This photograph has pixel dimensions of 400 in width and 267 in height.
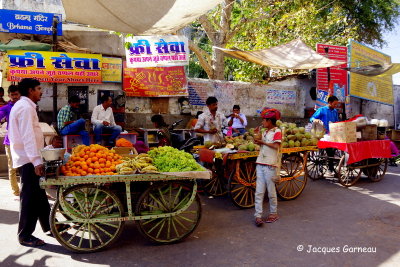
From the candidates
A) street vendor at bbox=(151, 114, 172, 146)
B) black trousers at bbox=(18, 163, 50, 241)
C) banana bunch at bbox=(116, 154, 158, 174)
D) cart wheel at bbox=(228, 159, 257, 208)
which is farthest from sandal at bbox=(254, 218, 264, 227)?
street vendor at bbox=(151, 114, 172, 146)

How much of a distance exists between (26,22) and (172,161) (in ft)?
21.0

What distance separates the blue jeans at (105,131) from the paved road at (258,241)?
239cm

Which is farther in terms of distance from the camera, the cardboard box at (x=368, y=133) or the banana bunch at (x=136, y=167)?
the cardboard box at (x=368, y=133)

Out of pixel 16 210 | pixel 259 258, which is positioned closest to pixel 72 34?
pixel 16 210

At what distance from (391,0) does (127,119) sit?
606 inches

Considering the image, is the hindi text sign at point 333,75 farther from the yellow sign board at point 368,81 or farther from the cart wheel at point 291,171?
the cart wheel at point 291,171

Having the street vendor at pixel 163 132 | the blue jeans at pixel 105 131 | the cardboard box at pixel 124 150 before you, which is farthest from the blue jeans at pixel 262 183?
the blue jeans at pixel 105 131

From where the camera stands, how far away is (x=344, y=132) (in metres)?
6.79

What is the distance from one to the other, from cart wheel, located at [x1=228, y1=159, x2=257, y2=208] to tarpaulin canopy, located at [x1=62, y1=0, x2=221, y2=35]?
9.12ft

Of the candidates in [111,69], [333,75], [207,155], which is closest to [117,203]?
[207,155]

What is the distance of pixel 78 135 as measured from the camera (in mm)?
7570

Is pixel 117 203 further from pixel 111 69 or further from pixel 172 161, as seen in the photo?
pixel 111 69

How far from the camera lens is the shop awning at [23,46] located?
798 cm

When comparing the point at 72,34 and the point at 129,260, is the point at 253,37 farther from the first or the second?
the point at 129,260
